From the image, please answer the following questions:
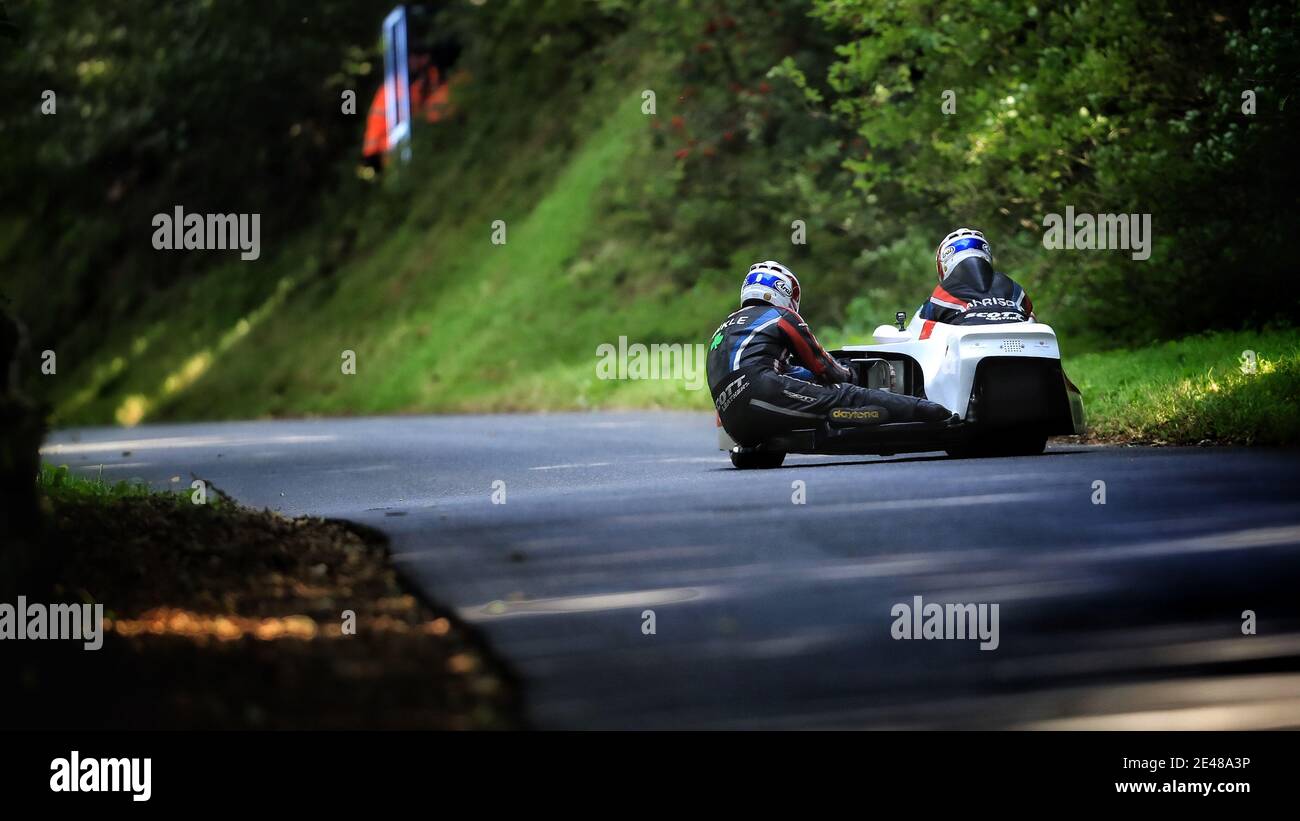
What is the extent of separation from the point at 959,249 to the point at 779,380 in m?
2.07

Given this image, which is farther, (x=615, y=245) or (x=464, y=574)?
(x=615, y=245)

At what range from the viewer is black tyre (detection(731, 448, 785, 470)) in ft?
55.7

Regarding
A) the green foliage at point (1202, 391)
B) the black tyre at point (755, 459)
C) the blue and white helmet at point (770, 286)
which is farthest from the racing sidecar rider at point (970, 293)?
the green foliage at point (1202, 391)

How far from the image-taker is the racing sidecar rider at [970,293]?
16.2 meters

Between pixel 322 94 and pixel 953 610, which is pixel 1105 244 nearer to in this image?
pixel 953 610

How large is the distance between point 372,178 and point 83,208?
14.4 metres

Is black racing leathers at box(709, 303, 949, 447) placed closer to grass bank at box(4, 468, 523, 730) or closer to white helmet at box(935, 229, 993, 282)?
white helmet at box(935, 229, 993, 282)

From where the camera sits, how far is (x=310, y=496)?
57.4ft

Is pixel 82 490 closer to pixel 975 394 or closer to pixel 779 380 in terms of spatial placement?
pixel 779 380

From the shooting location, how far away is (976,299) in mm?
16328

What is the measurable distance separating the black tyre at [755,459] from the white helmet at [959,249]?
2.00 m

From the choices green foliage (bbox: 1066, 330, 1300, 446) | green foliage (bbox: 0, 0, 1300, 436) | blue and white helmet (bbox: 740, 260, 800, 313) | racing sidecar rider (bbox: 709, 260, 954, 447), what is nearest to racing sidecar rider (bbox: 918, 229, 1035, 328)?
racing sidecar rider (bbox: 709, 260, 954, 447)

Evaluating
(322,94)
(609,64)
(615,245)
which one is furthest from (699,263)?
(322,94)

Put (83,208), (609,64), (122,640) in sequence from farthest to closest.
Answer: (83,208) → (609,64) → (122,640)
